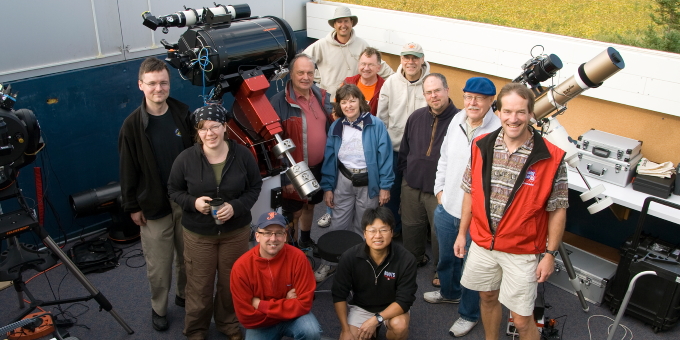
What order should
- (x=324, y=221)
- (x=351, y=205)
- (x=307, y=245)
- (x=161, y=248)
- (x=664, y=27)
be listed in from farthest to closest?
1. (x=324, y=221)
2. (x=664, y=27)
3. (x=307, y=245)
4. (x=351, y=205)
5. (x=161, y=248)

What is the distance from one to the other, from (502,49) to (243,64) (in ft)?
7.94

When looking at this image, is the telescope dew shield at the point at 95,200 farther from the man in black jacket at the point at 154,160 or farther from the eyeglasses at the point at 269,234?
the eyeglasses at the point at 269,234

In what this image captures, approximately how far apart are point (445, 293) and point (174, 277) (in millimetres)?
2065

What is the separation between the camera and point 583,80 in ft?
10.1

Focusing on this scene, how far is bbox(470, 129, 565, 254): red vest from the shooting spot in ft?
8.78

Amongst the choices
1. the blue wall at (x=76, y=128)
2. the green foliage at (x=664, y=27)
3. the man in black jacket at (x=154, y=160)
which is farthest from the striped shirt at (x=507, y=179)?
the blue wall at (x=76, y=128)

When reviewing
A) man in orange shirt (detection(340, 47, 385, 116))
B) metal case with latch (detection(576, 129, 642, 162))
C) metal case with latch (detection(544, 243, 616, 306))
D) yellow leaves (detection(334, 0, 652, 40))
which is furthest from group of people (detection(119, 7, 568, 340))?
yellow leaves (detection(334, 0, 652, 40))

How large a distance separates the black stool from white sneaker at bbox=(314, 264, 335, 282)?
1.84 ft

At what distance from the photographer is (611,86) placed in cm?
408

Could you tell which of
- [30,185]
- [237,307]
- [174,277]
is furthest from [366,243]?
[30,185]

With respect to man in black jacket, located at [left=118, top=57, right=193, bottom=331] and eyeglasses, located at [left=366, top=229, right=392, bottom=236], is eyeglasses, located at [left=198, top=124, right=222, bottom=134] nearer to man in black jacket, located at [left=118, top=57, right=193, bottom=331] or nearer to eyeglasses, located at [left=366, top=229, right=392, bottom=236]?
man in black jacket, located at [left=118, top=57, right=193, bottom=331]

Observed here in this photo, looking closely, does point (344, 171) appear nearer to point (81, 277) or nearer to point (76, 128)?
point (81, 277)

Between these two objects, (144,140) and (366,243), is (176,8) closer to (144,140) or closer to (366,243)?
(144,140)

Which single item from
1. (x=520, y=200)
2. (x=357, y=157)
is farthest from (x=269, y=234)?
(x=520, y=200)
